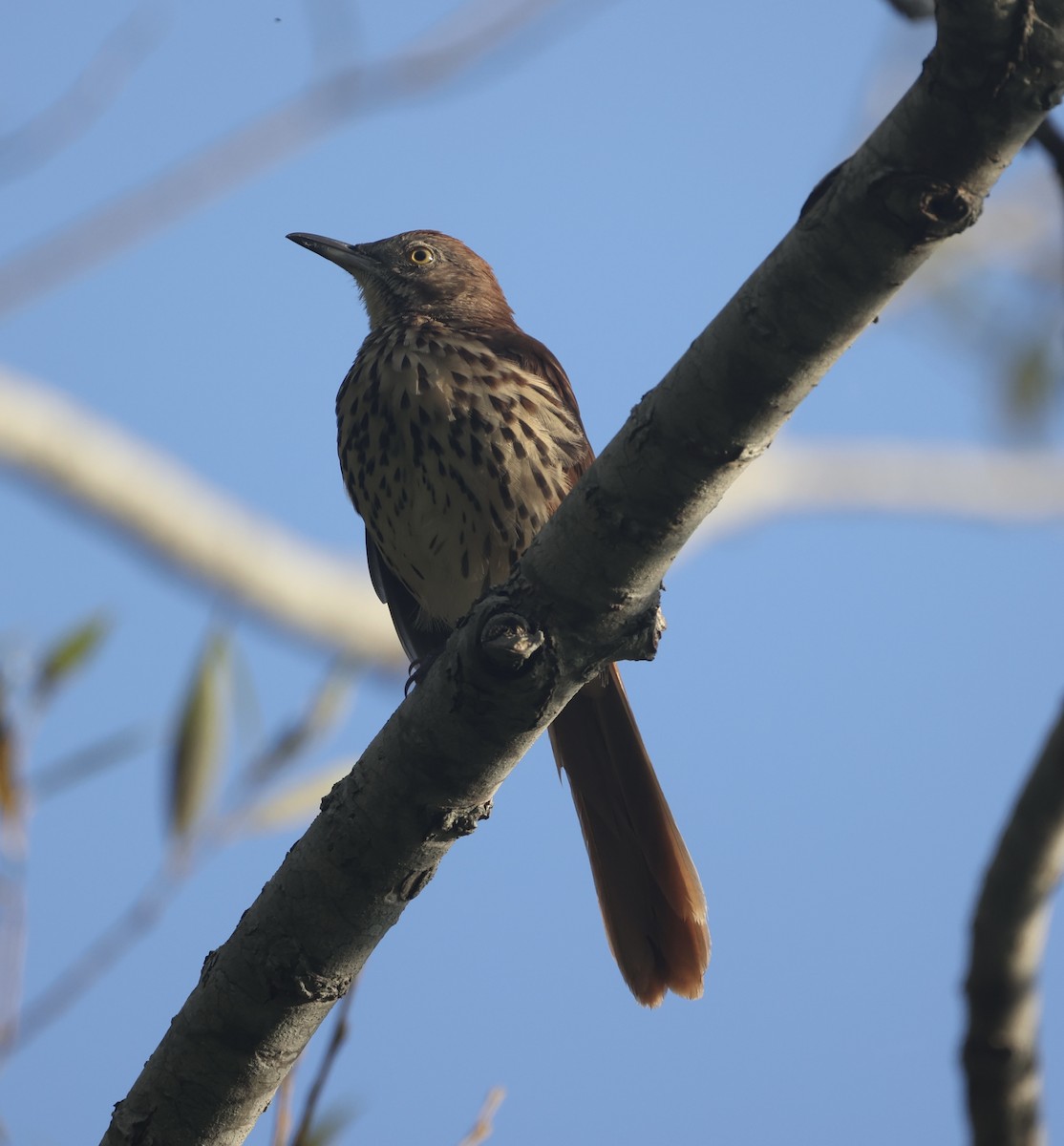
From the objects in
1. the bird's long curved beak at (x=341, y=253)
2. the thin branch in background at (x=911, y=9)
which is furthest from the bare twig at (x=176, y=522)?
the thin branch in background at (x=911, y=9)

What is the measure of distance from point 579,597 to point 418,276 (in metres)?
3.05

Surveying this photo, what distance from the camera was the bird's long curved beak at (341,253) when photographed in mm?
5227

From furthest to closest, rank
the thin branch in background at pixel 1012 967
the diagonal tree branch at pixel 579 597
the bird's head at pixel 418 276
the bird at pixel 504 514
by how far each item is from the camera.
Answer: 1. the bird's head at pixel 418 276
2. the bird at pixel 504 514
3. the thin branch in background at pixel 1012 967
4. the diagonal tree branch at pixel 579 597

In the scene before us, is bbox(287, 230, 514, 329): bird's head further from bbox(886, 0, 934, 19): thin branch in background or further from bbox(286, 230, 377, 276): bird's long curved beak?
bbox(886, 0, 934, 19): thin branch in background

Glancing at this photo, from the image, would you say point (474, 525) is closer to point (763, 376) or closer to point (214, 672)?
point (214, 672)

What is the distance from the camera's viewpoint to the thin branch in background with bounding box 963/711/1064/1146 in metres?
2.21

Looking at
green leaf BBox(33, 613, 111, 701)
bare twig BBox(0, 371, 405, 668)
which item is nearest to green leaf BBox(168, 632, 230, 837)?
green leaf BBox(33, 613, 111, 701)

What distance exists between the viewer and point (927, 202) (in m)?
1.85

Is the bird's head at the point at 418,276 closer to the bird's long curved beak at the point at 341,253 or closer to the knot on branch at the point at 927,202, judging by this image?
the bird's long curved beak at the point at 341,253

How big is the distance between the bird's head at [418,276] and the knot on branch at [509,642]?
8.88 ft

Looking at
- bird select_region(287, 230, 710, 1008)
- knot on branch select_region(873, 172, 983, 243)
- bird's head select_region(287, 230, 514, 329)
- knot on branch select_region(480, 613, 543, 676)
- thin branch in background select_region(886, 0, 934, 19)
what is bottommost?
knot on branch select_region(480, 613, 543, 676)

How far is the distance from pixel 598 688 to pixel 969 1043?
1887 millimetres

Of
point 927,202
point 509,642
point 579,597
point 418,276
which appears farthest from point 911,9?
point 418,276

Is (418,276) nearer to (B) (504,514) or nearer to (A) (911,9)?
(B) (504,514)
